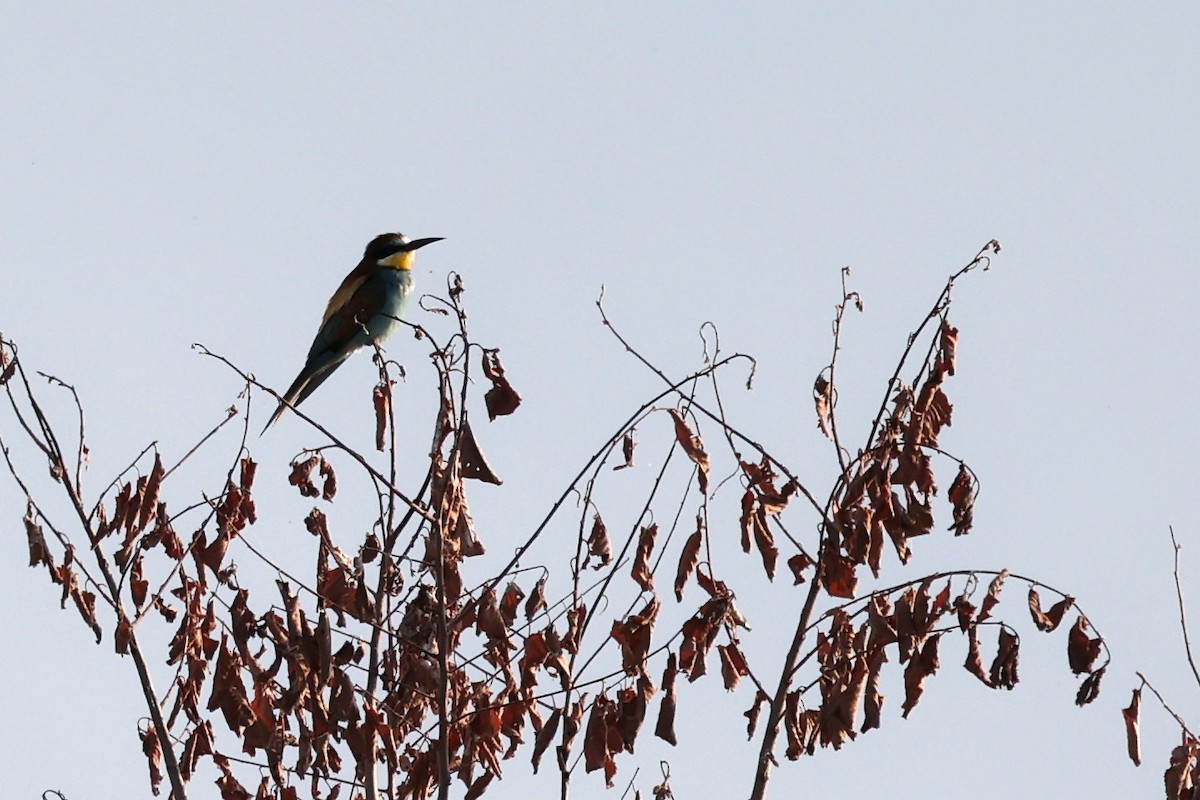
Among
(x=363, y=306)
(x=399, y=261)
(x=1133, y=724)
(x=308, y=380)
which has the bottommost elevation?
(x=1133, y=724)

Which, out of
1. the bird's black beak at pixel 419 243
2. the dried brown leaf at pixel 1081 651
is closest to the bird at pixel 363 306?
the bird's black beak at pixel 419 243

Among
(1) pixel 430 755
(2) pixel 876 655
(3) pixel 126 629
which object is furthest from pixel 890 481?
(3) pixel 126 629

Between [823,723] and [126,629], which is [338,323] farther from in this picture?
[823,723]

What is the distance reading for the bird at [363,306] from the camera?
898cm

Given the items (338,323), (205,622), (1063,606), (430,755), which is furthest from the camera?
(338,323)

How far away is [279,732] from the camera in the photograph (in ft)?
13.0

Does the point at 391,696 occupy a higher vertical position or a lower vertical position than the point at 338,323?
lower

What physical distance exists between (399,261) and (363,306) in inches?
26.5

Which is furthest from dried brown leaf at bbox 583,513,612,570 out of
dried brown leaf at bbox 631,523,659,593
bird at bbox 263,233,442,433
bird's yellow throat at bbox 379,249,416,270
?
bird's yellow throat at bbox 379,249,416,270

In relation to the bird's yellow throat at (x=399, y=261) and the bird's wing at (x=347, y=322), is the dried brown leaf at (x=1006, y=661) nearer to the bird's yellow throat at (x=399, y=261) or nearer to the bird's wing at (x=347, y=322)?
the bird's wing at (x=347, y=322)

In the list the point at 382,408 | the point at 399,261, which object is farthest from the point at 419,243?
the point at 382,408

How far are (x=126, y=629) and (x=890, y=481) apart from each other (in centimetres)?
179

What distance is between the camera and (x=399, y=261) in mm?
10070

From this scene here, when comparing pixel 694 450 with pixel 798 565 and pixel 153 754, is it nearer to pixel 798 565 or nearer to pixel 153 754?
pixel 798 565
